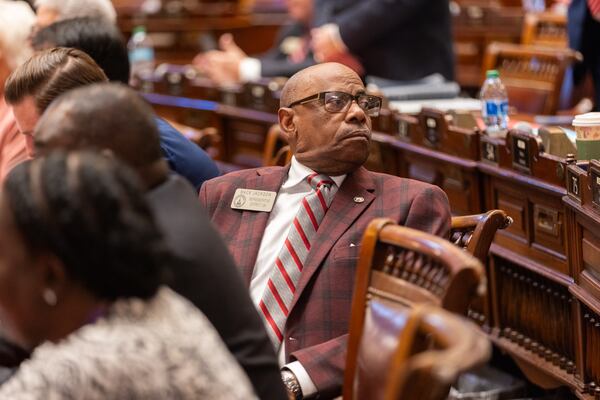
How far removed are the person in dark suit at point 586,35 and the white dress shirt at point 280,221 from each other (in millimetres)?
2355

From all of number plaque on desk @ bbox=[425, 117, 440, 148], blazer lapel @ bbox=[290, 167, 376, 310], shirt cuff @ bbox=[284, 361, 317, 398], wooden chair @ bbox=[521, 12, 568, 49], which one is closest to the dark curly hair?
shirt cuff @ bbox=[284, 361, 317, 398]

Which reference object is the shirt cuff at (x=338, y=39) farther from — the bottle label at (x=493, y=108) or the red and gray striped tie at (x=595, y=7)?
the bottle label at (x=493, y=108)

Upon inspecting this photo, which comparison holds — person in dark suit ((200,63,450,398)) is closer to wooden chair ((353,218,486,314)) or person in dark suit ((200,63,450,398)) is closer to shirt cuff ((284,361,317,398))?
shirt cuff ((284,361,317,398))

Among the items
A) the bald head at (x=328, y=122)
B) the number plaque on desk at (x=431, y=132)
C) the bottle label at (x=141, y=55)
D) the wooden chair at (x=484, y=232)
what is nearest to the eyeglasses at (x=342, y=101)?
the bald head at (x=328, y=122)

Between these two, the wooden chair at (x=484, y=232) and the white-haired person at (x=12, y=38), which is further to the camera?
the white-haired person at (x=12, y=38)

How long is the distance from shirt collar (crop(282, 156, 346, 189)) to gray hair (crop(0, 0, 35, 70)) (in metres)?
1.52

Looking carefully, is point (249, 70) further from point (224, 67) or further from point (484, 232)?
point (484, 232)

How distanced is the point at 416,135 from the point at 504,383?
2.96ft

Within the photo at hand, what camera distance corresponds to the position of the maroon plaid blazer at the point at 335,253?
7.09ft

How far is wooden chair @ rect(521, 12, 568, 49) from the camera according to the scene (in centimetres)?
598

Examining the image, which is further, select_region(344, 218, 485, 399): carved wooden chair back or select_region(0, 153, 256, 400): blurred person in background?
select_region(344, 218, 485, 399): carved wooden chair back

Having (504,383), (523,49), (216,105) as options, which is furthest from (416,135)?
(216,105)

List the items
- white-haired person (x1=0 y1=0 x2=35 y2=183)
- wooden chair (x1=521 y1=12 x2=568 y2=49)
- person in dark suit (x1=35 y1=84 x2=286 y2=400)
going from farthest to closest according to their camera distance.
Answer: wooden chair (x1=521 y1=12 x2=568 y2=49) → white-haired person (x1=0 y1=0 x2=35 y2=183) → person in dark suit (x1=35 y1=84 x2=286 y2=400)

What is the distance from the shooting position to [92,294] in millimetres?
1314
